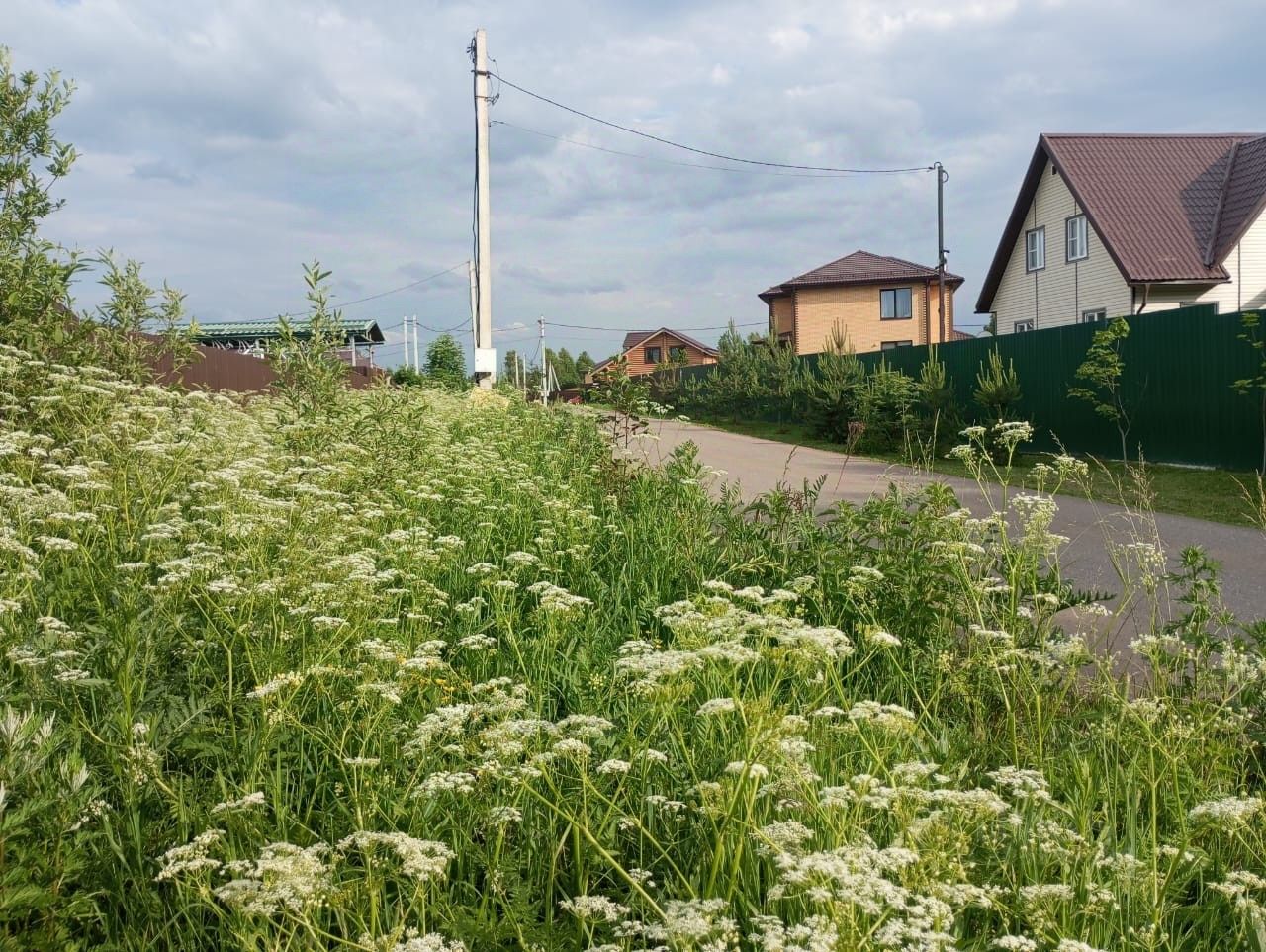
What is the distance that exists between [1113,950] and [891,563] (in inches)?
106

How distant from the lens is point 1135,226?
28672 millimetres

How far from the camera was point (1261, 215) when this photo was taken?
27375 millimetres

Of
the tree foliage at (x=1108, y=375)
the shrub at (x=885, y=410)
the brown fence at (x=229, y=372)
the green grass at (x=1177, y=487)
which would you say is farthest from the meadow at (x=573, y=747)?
the shrub at (x=885, y=410)

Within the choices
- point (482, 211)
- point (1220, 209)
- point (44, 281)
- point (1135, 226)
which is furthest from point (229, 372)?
point (1220, 209)

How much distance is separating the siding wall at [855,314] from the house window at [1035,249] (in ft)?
59.2

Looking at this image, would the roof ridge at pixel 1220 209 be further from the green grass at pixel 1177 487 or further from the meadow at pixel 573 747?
the meadow at pixel 573 747

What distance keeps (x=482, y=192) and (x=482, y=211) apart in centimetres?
44

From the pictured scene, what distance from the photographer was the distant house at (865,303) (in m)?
51.9

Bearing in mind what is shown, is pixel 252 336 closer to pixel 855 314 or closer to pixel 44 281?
pixel 44 281

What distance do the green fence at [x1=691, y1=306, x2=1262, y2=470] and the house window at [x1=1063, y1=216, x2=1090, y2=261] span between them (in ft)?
32.9

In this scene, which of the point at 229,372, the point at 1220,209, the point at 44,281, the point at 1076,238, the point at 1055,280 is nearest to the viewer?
the point at 44,281

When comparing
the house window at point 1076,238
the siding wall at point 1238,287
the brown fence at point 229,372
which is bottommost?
the brown fence at point 229,372

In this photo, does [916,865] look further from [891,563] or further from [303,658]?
[891,563]

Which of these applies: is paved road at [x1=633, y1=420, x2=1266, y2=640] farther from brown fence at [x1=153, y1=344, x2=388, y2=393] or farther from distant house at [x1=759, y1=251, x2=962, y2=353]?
distant house at [x1=759, y1=251, x2=962, y2=353]
